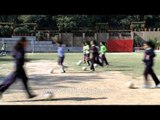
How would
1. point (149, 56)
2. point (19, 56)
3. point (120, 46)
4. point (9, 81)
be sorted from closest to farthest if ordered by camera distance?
1. point (19, 56)
2. point (9, 81)
3. point (149, 56)
4. point (120, 46)

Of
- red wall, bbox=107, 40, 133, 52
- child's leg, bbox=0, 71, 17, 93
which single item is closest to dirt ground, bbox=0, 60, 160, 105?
child's leg, bbox=0, 71, 17, 93

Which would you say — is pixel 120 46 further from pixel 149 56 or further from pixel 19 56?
pixel 19 56

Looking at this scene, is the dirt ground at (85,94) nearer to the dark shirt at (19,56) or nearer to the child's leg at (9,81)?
the child's leg at (9,81)

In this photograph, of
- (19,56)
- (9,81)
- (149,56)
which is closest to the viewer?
(19,56)

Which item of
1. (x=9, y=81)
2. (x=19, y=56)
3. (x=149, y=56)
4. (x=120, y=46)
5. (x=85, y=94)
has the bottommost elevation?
(x=120, y=46)

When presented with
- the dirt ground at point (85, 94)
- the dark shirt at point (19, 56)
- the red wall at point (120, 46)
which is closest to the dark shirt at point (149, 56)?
the dirt ground at point (85, 94)

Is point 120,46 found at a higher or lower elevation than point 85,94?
lower

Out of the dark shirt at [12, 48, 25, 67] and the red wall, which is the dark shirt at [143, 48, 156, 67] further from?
the red wall

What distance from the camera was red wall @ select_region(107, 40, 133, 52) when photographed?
188 feet

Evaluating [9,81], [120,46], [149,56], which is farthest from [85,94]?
[120,46]

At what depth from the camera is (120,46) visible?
5772cm

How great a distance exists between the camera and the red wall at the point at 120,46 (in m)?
57.4
